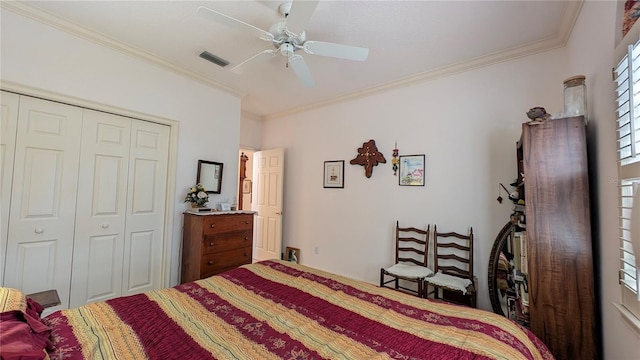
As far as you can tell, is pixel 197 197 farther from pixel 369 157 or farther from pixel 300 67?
pixel 369 157

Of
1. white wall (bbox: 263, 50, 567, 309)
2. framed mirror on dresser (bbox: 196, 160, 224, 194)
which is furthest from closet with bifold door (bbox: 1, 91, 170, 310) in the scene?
white wall (bbox: 263, 50, 567, 309)

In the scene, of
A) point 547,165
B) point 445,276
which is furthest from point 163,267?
point 547,165

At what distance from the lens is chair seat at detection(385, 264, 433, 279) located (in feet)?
8.63

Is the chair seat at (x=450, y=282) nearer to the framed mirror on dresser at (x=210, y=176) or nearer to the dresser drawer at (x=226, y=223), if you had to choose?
the dresser drawer at (x=226, y=223)

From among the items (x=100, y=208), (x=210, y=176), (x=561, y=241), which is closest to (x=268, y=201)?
(x=210, y=176)

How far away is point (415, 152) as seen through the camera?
3107mm

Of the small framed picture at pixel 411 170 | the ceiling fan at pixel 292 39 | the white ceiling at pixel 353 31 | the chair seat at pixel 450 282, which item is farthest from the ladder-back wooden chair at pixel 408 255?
the ceiling fan at pixel 292 39

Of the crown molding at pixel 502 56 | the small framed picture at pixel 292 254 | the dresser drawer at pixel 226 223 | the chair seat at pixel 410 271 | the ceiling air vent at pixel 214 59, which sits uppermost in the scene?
the ceiling air vent at pixel 214 59

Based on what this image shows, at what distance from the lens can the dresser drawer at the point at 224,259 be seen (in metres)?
2.82

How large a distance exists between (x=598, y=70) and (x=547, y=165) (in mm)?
625

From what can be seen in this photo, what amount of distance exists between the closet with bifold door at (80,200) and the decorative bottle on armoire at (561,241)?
3408mm

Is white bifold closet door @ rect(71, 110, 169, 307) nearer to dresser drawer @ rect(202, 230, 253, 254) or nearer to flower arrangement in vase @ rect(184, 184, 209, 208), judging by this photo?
flower arrangement in vase @ rect(184, 184, 209, 208)

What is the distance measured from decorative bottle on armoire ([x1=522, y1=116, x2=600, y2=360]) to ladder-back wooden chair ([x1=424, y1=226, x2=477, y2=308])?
835 mm

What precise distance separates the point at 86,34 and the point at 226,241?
7.75 feet
